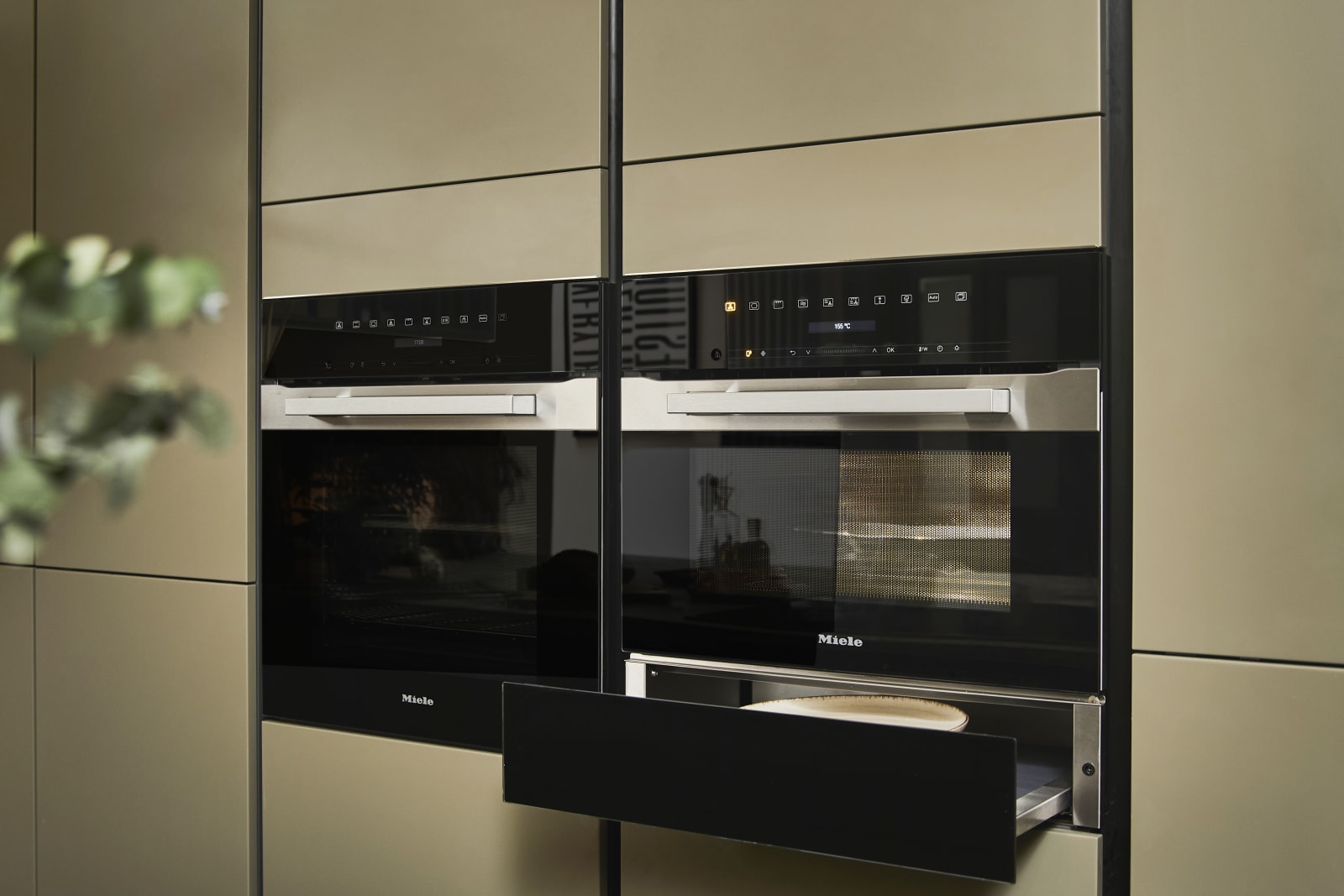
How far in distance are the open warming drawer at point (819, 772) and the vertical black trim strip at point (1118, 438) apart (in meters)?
0.03

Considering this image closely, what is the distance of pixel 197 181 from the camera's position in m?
1.76

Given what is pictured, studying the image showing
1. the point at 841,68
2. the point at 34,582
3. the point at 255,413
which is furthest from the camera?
the point at 34,582

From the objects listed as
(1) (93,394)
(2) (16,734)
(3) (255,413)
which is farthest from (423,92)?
(1) (93,394)

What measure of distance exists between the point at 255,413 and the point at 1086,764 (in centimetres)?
129

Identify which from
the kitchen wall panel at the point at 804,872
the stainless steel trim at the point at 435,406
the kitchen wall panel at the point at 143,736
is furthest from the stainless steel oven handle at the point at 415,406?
the kitchen wall panel at the point at 804,872

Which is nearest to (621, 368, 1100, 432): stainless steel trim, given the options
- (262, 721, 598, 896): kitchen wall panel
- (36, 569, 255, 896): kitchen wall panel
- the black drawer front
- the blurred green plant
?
the black drawer front

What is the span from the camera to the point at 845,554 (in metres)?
1.33

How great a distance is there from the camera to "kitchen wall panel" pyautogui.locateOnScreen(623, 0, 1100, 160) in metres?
1.24

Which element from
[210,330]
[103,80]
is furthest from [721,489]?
[103,80]

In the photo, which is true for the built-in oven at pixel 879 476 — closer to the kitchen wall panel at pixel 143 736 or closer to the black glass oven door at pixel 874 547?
the black glass oven door at pixel 874 547

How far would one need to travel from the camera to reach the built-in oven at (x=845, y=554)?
1141mm

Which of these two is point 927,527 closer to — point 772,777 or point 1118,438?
point 1118,438

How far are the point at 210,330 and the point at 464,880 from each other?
36.4 inches

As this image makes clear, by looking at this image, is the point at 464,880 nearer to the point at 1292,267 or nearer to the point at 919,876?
the point at 919,876
